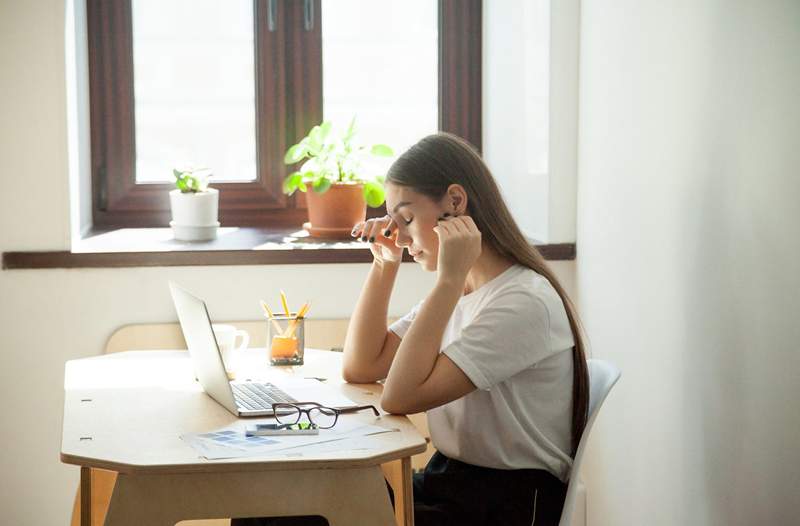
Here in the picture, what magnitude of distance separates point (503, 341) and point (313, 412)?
37 centimetres

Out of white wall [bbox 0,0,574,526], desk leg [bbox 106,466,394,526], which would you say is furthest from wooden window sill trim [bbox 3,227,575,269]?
desk leg [bbox 106,466,394,526]

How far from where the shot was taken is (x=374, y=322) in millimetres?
2141

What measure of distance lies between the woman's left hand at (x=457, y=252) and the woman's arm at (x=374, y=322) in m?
0.29

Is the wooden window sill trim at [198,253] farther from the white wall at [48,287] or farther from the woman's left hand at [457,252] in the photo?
the woman's left hand at [457,252]

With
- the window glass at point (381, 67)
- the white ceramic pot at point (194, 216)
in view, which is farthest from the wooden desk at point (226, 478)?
the window glass at point (381, 67)

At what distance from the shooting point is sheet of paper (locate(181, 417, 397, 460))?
160cm

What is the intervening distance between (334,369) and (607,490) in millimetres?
901

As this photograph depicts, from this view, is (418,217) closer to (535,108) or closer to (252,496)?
(252,496)

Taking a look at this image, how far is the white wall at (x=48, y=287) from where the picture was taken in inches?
109

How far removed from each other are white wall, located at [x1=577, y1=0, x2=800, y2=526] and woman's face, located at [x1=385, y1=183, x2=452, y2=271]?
537 millimetres

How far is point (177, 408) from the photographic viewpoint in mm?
1893

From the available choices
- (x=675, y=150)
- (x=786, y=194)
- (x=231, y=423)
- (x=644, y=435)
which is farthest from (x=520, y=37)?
(x=231, y=423)

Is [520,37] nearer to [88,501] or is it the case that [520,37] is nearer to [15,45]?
[15,45]

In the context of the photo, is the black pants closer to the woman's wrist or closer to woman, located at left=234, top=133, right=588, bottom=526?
woman, located at left=234, top=133, right=588, bottom=526
